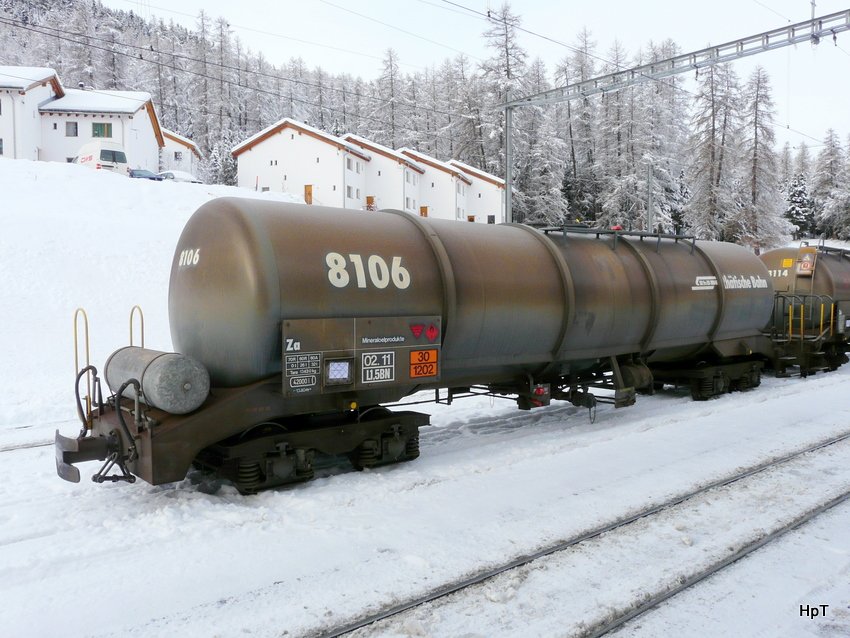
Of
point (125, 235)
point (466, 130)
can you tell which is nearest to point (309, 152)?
point (466, 130)

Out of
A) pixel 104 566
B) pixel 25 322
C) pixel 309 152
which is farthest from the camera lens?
pixel 309 152

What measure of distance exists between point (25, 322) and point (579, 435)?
43.5ft

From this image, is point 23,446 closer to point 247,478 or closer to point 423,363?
point 247,478

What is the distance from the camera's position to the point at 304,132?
45.2m

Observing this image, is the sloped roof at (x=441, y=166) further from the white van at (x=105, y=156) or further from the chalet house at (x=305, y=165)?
the white van at (x=105, y=156)

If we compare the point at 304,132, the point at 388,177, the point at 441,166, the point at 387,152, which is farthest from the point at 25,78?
the point at 441,166

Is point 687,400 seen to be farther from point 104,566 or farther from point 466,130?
point 466,130

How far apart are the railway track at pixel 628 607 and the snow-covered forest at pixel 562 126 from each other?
24.7 metres

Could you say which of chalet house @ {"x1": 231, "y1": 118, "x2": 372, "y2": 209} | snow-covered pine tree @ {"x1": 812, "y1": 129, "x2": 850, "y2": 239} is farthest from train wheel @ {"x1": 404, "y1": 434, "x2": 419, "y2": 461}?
snow-covered pine tree @ {"x1": 812, "y1": 129, "x2": 850, "y2": 239}

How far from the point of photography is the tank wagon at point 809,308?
48.9 ft

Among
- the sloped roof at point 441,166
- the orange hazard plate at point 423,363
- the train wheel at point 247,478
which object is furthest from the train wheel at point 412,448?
the sloped roof at point 441,166

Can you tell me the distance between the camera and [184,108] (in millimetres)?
86688

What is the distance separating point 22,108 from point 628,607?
50016mm

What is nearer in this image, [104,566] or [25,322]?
[104,566]
